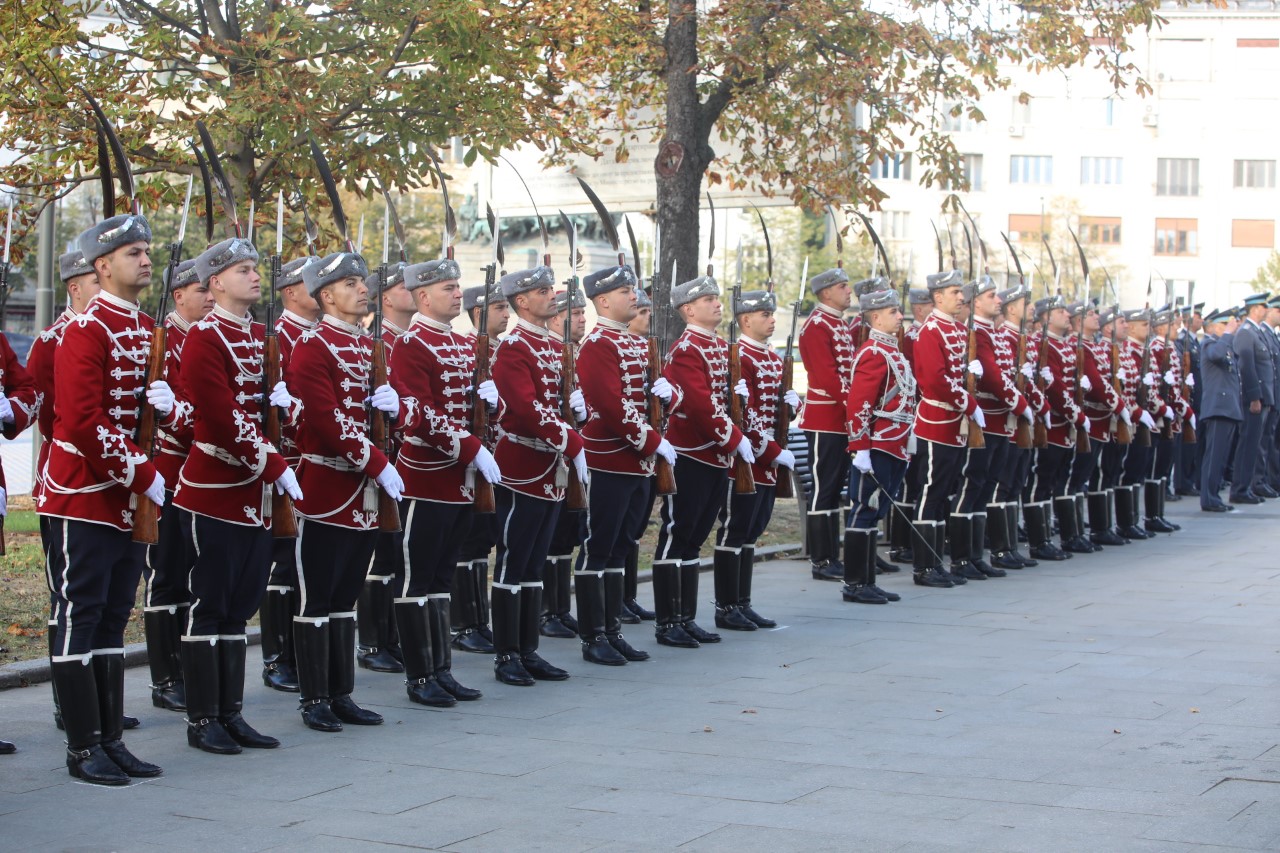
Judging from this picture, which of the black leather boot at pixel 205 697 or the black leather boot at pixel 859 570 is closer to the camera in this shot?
the black leather boot at pixel 205 697

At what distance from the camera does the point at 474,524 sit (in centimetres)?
981

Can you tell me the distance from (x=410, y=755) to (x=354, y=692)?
1.53m

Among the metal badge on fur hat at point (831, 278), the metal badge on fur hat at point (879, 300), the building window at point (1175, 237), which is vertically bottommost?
the metal badge on fur hat at point (879, 300)

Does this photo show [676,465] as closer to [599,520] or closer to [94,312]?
[599,520]


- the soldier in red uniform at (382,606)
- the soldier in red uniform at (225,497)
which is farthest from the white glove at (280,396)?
the soldier in red uniform at (382,606)

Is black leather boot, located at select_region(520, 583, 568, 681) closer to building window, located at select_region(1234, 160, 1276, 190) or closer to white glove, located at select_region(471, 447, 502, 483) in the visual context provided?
white glove, located at select_region(471, 447, 502, 483)

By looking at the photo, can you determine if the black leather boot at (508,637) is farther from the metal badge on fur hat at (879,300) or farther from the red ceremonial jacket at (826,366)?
the metal badge on fur hat at (879,300)

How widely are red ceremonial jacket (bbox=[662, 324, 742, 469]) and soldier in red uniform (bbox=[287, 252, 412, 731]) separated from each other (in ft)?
8.31

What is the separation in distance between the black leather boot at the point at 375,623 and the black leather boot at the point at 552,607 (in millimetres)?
1265

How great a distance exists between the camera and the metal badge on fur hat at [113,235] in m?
6.55

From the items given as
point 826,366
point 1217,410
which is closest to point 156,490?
point 826,366

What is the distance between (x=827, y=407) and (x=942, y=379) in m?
0.84

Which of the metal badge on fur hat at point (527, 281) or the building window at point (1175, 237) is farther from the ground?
the building window at point (1175, 237)

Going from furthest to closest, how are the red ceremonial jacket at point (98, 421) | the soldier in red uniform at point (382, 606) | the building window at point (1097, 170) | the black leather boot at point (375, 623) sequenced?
the building window at point (1097, 170), the black leather boot at point (375, 623), the soldier in red uniform at point (382, 606), the red ceremonial jacket at point (98, 421)
